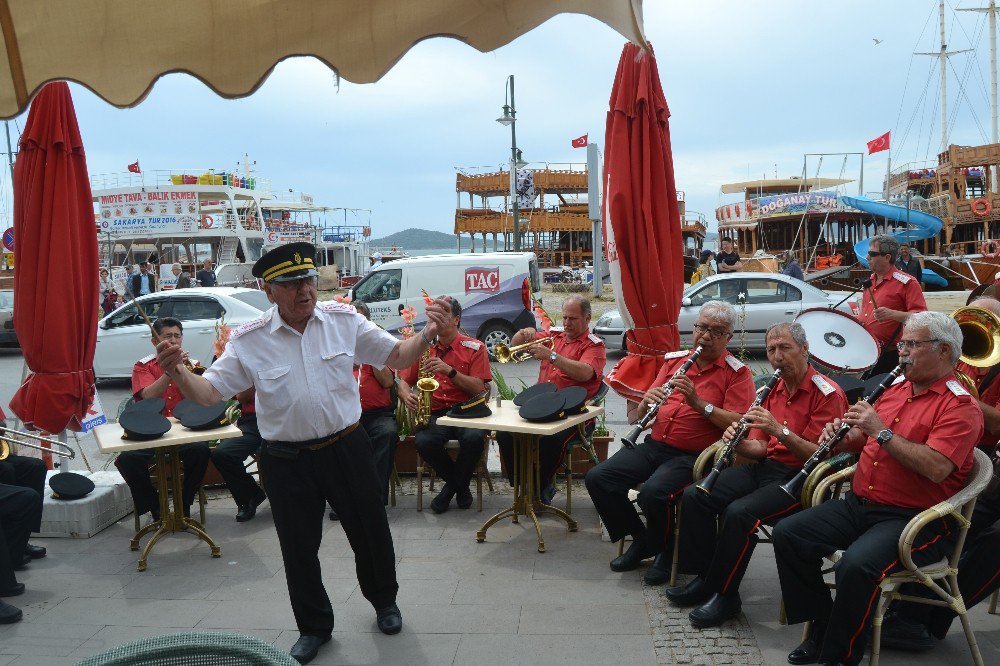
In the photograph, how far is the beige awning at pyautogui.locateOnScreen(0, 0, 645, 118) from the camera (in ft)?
9.02

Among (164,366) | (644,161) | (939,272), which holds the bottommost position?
(939,272)

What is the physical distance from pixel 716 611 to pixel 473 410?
2.07m

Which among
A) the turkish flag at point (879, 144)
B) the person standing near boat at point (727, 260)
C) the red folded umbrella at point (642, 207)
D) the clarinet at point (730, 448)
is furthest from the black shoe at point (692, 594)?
the turkish flag at point (879, 144)

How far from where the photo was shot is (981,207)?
104 ft

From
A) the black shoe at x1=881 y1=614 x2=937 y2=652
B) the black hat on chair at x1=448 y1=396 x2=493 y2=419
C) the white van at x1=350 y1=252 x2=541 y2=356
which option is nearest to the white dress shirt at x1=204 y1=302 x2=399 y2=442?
the black hat on chair at x1=448 y1=396 x2=493 y2=419

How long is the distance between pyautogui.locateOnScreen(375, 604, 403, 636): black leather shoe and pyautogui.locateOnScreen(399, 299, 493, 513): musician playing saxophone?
6.30 ft

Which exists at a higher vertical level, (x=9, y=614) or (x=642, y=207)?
(x=642, y=207)

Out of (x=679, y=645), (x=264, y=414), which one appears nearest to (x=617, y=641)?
(x=679, y=645)

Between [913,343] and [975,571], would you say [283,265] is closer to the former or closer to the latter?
[913,343]

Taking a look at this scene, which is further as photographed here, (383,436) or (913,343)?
(383,436)

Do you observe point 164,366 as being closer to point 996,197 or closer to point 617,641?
point 617,641

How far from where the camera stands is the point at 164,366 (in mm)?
3236

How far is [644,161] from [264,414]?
259 centimetres

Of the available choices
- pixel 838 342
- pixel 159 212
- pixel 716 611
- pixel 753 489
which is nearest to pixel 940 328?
pixel 753 489
